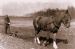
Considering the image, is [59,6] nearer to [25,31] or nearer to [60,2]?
[60,2]

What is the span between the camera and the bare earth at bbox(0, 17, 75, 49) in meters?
4.01

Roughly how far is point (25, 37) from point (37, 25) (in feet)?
2.07

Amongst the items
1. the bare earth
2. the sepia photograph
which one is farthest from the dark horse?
the bare earth

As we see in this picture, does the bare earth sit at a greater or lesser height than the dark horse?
lesser

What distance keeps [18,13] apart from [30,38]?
1516 millimetres

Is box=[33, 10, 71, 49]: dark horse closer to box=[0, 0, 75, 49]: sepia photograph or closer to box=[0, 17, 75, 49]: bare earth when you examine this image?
box=[0, 0, 75, 49]: sepia photograph

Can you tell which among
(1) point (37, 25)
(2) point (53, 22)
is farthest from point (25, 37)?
(2) point (53, 22)

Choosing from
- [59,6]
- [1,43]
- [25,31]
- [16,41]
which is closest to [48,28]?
[16,41]

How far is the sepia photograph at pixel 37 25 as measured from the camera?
4.01m

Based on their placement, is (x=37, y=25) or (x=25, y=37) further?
(x=25, y=37)

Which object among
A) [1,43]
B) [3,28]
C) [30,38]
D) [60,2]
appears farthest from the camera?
[60,2]

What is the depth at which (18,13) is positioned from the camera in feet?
19.6

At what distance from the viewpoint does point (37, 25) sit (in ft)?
13.9

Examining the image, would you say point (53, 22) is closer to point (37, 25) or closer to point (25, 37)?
point (37, 25)
